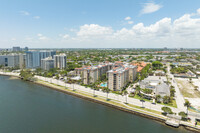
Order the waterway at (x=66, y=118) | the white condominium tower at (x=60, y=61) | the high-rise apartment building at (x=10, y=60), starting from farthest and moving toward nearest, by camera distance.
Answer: the high-rise apartment building at (x=10, y=60) < the white condominium tower at (x=60, y=61) < the waterway at (x=66, y=118)

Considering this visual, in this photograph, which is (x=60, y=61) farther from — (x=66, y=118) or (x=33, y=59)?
(x=66, y=118)

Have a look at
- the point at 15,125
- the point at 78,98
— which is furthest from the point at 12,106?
the point at 78,98

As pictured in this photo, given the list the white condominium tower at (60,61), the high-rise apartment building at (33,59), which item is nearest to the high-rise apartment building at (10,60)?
the high-rise apartment building at (33,59)

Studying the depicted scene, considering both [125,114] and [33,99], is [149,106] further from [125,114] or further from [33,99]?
[33,99]

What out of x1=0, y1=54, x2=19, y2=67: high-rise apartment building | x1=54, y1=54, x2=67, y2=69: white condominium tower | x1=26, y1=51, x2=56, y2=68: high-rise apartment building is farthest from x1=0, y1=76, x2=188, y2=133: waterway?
x1=0, y1=54, x2=19, y2=67: high-rise apartment building

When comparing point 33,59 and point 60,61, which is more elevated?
point 33,59

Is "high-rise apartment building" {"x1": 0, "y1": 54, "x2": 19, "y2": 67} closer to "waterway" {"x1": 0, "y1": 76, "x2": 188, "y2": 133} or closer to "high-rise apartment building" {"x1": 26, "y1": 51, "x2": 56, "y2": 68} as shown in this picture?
"high-rise apartment building" {"x1": 26, "y1": 51, "x2": 56, "y2": 68}

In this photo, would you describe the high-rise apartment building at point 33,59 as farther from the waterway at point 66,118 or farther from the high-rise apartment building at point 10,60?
the waterway at point 66,118

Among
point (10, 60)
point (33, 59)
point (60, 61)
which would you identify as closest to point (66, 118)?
point (60, 61)
